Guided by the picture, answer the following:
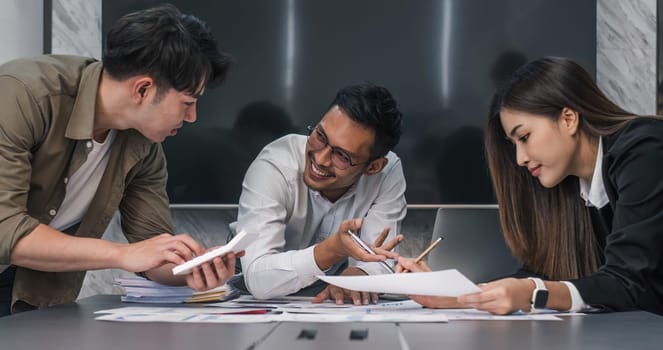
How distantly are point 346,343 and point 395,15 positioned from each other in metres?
2.37

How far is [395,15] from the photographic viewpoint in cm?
317

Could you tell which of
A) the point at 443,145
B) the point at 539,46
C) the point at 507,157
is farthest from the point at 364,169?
the point at 539,46

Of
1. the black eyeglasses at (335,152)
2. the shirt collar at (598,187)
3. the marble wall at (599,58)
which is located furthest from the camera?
the marble wall at (599,58)

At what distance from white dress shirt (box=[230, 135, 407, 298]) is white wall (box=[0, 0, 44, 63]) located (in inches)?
47.1

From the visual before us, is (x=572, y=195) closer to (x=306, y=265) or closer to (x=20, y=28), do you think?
(x=306, y=265)

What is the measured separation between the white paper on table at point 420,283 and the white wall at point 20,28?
1945 millimetres

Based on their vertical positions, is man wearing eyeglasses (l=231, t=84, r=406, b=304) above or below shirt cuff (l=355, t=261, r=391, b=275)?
above

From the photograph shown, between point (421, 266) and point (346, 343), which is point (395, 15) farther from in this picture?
point (346, 343)

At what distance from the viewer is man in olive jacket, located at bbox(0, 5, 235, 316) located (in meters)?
1.46

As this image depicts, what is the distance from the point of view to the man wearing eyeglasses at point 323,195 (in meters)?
1.82

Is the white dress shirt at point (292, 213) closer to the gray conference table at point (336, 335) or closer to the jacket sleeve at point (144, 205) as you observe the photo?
the jacket sleeve at point (144, 205)

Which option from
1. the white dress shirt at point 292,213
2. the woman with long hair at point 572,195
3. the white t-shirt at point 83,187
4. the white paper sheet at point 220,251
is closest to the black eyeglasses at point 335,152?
the white dress shirt at point 292,213

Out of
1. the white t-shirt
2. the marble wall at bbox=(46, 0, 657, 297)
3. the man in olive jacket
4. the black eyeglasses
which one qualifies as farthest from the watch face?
the marble wall at bbox=(46, 0, 657, 297)

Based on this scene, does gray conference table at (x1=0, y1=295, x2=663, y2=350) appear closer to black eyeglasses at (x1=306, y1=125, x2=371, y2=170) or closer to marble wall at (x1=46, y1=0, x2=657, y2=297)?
black eyeglasses at (x1=306, y1=125, x2=371, y2=170)
